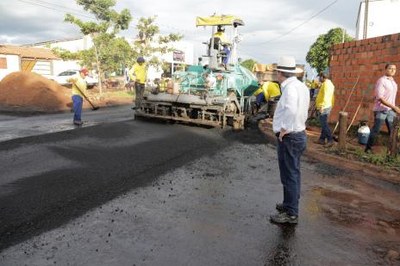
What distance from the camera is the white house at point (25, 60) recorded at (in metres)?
31.4

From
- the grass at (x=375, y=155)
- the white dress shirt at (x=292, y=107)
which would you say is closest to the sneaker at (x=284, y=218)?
the white dress shirt at (x=292, y=107)

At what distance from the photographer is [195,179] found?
594 centimetres

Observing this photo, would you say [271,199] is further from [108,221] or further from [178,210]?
[108,221]

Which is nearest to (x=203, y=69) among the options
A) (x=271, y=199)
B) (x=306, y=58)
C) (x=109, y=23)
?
(x=271, y=199)

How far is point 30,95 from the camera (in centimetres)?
1702

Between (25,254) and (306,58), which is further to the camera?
(306,58)

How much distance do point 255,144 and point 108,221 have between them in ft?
19.0

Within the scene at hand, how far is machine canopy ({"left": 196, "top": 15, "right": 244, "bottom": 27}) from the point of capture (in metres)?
12.4

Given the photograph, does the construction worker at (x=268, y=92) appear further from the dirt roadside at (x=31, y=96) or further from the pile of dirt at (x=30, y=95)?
the pile of dirt at (x=30, y=95)

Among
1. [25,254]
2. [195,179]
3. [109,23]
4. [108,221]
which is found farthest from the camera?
[109,23]

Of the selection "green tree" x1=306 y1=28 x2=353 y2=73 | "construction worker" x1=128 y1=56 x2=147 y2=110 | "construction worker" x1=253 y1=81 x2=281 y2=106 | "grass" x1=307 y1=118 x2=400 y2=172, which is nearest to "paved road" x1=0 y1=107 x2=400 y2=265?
"grass" x1=307 y1=118 x2=400 y2=172

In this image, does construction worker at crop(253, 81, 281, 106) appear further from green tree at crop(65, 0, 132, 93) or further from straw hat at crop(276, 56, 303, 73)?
green tree at crop(65, 0, 132, 93)

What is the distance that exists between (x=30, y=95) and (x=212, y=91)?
9466 millimetres

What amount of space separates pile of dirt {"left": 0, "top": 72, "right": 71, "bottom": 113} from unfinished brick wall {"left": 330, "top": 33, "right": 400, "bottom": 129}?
1067 centimetres
